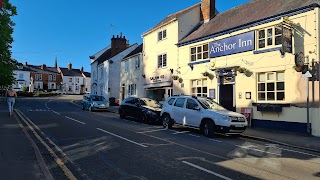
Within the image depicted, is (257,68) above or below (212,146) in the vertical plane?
above

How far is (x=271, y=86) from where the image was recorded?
16000mm

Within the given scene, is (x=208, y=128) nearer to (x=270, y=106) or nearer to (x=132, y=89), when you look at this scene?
(x=270, y=106)

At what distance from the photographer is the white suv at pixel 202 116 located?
12.6 m

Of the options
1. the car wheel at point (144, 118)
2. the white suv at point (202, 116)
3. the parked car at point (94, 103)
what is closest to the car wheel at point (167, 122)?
the white suv at point (202, 116)

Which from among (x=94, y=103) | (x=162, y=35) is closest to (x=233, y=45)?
(x=162, y=35)

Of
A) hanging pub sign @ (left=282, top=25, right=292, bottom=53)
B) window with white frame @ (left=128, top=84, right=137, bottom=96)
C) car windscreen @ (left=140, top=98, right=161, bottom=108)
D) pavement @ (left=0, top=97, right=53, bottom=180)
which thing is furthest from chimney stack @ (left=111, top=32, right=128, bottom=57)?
pavement @ (left=0, top=97, right=53, bottom=180)

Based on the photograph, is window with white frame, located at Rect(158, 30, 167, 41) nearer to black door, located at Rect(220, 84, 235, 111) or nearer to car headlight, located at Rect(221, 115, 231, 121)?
black door, located at Rect(220, 84, 235, 111)

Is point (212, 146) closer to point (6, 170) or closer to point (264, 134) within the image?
point (264, 134)

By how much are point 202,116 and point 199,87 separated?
7965 mm

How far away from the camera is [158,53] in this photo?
26844 millimetres

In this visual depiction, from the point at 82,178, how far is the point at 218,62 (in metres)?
14.8

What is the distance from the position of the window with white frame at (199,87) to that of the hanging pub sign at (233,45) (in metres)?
2.08

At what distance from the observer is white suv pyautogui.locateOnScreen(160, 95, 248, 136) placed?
12648mm

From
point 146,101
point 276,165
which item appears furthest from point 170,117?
point 276,165
